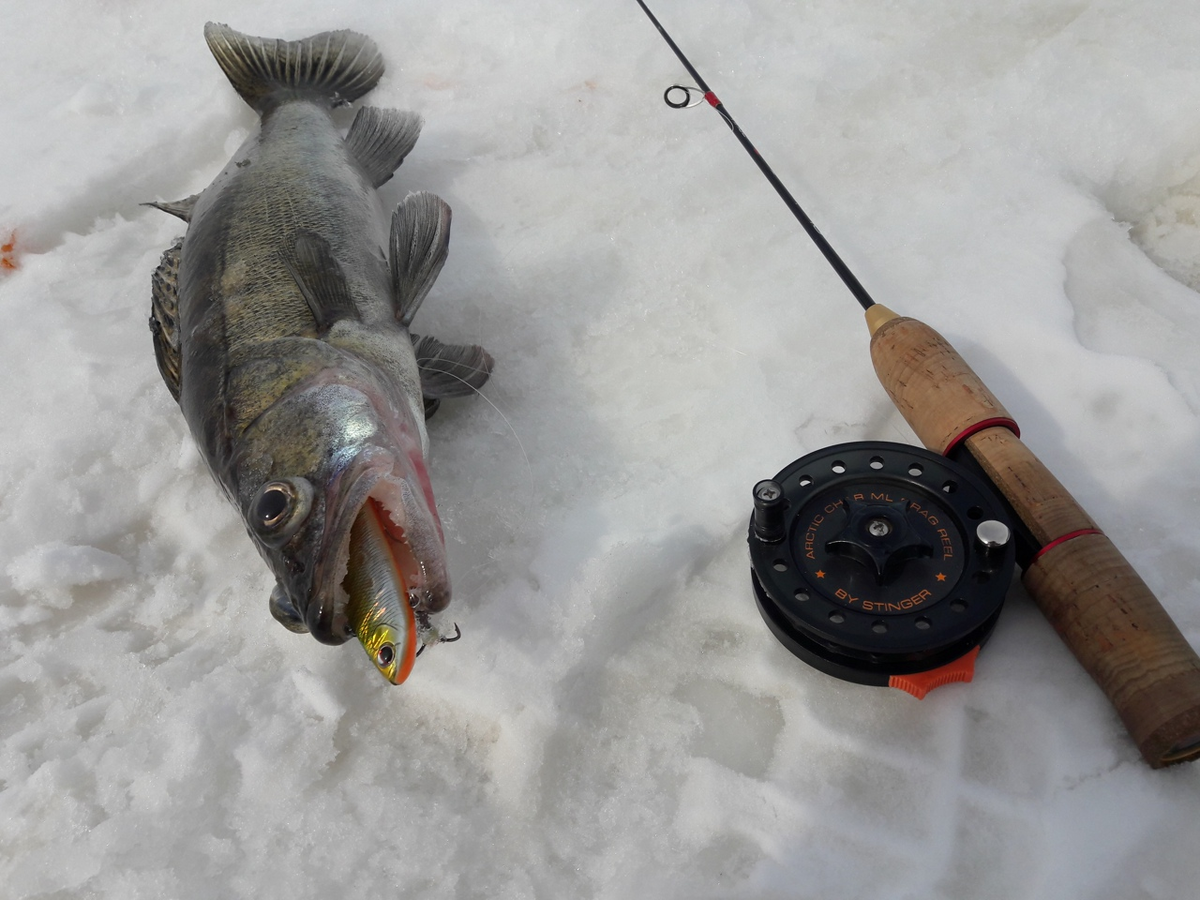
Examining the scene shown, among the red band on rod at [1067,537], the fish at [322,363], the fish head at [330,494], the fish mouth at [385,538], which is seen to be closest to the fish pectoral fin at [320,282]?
the fish at [322,363]

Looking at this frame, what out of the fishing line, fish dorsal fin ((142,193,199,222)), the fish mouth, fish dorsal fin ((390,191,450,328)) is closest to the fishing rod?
the fishing line

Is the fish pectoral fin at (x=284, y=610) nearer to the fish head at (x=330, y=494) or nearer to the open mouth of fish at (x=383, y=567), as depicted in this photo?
the fish head at (x=330, y=494)

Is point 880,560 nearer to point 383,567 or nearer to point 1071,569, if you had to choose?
point 1071,569

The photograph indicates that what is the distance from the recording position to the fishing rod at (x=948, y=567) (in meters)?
1.46

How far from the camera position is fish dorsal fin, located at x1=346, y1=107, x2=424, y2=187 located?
9.14ft

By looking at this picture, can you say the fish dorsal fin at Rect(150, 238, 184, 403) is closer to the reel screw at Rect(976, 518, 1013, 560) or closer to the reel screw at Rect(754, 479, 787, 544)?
the reel screw at Rect(754, 479, 787, 544)

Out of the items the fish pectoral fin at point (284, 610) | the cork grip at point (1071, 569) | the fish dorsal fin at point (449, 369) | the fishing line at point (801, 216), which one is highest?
the fishing line at point (801, 216)

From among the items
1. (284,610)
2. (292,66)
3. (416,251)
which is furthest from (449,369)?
(292,66)

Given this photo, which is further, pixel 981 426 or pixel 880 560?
pixel 981 426

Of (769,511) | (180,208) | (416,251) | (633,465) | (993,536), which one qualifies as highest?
(993,536)

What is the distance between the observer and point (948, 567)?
5.22 feet

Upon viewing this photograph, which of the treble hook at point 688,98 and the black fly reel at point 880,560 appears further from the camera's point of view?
the treble hook at point 688,98

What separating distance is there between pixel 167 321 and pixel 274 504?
34.3 inches

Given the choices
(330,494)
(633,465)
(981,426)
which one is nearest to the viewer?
(330,494)
